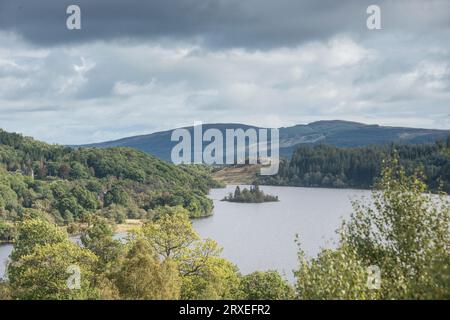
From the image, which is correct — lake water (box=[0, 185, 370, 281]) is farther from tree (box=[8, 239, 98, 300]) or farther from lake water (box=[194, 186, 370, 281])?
tree (box=[8, 239, 98, 300])

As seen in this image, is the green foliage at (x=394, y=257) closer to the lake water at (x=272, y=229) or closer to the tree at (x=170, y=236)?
the tree at (x=170, y=236)

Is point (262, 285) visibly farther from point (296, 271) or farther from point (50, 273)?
point (296, 271)

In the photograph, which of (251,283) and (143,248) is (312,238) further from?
(143,248)

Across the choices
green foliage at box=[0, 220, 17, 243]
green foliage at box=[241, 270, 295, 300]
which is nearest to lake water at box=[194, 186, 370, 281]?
green foliage at box=[241, 270, 295, 300]

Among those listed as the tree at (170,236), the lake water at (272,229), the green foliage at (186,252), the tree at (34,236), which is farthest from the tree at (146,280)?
the lake water at (272,229)

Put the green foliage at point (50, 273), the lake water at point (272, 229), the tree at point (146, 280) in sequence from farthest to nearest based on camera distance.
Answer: the lake water at point (272, 229) < the green foliage at point (50, 273) < the tree at point (146, 280)

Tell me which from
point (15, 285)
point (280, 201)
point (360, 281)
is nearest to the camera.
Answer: point (360, 281)

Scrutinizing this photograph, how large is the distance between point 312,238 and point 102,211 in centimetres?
7438

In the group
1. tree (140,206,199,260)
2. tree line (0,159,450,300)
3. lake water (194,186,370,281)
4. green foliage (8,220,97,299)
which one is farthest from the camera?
lake water (194,186,370,281)

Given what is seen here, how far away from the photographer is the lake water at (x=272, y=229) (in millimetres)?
90531

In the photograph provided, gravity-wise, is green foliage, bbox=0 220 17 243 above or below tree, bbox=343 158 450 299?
below

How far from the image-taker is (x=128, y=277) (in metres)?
36.5

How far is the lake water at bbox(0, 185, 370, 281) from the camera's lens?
90.5 metres

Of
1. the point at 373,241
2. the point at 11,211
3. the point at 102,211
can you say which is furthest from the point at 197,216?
the point at 373,241
